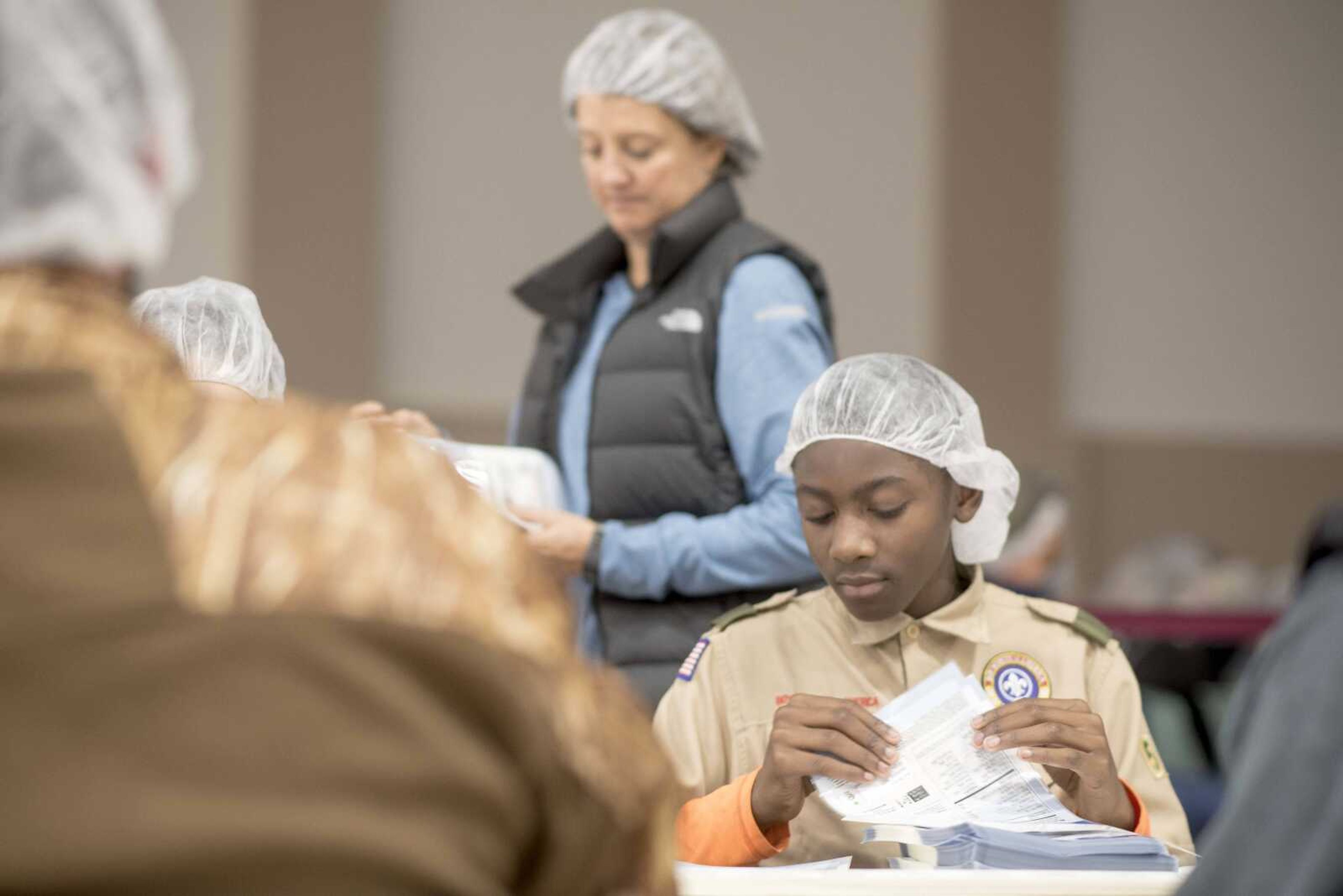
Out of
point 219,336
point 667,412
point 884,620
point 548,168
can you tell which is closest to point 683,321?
point 667,412

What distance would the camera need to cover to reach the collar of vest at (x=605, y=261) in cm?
318

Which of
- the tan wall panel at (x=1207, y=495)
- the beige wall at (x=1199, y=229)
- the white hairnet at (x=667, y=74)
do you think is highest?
the white hairnet at (x=667, y=74)

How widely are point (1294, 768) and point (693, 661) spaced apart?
1.63m

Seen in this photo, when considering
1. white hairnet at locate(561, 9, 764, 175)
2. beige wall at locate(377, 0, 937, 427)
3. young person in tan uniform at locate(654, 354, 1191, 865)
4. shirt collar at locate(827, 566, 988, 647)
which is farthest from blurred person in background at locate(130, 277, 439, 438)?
beige wall at locate(377, 0, 937, 427)

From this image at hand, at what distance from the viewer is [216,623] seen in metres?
0.89

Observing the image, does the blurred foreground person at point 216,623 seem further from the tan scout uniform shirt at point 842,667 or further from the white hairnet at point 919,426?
the white hairnet at point 919,426

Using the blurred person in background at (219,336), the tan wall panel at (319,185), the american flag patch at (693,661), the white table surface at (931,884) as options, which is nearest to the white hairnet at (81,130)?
the white table surface at (931,884)

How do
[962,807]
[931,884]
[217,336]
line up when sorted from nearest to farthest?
[931,884] < [962,807] < [217,336]

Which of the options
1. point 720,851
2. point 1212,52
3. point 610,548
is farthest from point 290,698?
point 1212,52

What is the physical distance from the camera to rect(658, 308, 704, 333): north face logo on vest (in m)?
3.07

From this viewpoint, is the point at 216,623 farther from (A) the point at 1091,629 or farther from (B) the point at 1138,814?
(A) the point at 1091,629

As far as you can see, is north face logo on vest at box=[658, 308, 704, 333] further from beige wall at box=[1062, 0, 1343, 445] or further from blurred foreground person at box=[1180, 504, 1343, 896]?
beige wall at box=[1062, 0, 1343, 445]

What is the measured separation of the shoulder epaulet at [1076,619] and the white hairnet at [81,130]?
76.0 inches

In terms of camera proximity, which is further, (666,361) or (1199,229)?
(1199,229)
